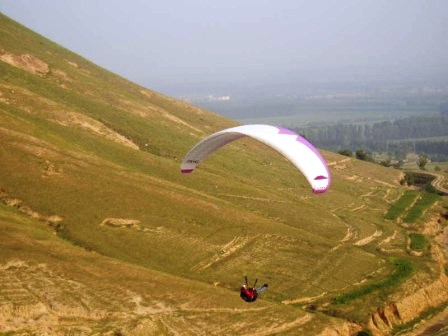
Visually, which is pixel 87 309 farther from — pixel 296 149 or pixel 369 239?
pixel 369 239

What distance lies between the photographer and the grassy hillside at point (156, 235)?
Result: 30375 mm

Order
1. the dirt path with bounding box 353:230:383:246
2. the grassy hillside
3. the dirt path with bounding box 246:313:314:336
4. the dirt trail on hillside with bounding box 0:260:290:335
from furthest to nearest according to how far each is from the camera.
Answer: the dirt path with bounding box 353:230:383:246, the grassy hillside, the dirt path with bounding box 246:313:314:336, the dirt trail on hillside with bounding box 0:260:290:335

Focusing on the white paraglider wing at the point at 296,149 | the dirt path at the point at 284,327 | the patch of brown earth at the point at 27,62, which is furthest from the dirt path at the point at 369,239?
the patch of brown earth at the point at 27,62

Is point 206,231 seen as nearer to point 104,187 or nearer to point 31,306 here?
point 104,187

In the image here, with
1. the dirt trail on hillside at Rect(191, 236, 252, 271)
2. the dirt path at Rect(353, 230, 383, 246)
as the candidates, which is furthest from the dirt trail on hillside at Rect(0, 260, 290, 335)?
the dirt path at Rect(353, 230, 383, 246)

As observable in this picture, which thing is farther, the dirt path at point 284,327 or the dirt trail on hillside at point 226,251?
the dirt trail on hillside at point 226,251

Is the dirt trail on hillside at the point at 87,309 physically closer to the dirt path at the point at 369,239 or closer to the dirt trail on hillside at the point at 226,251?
the dirt trail on hillside at the point at 226,251

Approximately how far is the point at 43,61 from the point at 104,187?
60201 mm

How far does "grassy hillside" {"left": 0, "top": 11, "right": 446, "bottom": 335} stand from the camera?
99.7 ft

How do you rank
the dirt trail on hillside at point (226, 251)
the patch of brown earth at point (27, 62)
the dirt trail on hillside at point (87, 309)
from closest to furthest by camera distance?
1. the dirt trail on hillside at point (87, 309)
2. the dirt trail on hillside at point (226, 251)
3. the patch of brown earth at point (27, 62)

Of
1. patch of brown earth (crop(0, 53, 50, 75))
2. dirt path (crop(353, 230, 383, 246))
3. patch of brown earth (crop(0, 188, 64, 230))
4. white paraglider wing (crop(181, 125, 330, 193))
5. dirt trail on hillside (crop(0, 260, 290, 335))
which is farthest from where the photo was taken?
patch of brown earth (crop(0, 53, 50, 75))

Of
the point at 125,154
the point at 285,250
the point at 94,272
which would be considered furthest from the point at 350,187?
the point at 94,272

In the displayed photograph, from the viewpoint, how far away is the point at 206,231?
145 feet

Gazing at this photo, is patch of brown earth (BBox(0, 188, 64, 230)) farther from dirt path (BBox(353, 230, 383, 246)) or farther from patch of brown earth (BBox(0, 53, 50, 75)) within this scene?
patch of brown earth (BBox(0, 53, 50, 75))
